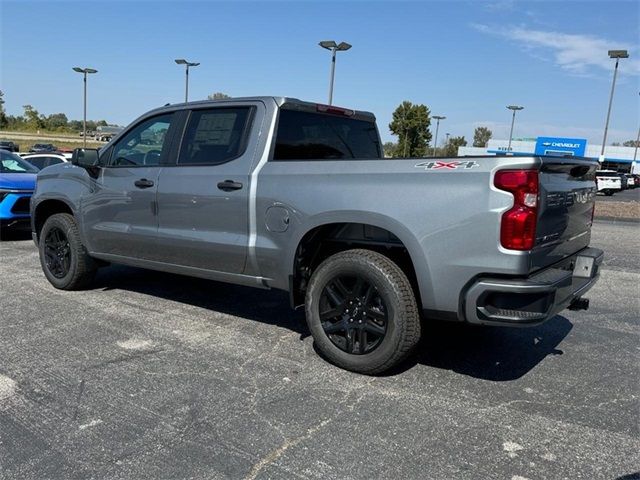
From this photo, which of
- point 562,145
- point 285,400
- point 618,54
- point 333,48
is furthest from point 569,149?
point 285,400

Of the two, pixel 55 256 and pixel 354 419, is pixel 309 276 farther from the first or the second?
pixel 55 256

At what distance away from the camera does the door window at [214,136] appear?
454 cm

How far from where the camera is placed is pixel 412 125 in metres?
46.0

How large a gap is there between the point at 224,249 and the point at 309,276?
75 cm

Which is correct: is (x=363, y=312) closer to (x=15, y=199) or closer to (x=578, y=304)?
(x=578, y=304)

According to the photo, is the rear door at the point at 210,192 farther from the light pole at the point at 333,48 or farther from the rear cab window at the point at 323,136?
the light pole at the point at 333,48

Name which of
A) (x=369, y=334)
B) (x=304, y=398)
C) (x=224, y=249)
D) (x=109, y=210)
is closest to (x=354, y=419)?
(x=304, y=398)

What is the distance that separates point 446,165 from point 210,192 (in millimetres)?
2043

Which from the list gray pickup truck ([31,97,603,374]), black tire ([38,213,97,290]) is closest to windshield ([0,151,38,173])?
black tire ([38,213,97,290])

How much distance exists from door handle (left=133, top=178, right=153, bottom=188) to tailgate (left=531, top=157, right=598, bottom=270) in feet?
Answer: 11.1

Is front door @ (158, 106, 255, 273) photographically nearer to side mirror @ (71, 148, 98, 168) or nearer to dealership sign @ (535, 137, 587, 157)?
side mirror @ (71, 148, 98, 168)

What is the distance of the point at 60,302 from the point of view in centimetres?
554

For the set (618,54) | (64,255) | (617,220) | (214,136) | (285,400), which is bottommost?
(285,400)

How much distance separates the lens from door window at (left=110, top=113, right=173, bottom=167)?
16.7 feet
